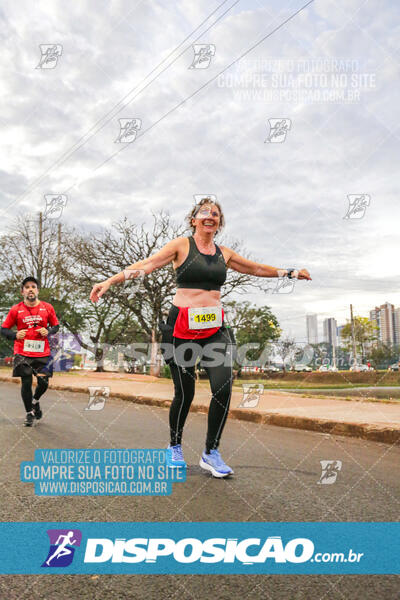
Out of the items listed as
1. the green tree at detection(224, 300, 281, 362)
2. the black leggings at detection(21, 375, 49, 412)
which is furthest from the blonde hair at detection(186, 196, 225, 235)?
the green tree at detection(224, 300, 281, 362)

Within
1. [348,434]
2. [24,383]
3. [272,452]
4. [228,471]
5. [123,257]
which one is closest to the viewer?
[228,471]

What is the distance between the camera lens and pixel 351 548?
244 cm

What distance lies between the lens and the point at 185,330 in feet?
12.5

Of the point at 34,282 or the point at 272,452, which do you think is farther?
the point at 34,282

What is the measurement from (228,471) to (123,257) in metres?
21.4

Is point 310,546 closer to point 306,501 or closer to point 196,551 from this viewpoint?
point 196,551

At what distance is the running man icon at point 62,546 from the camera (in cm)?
229

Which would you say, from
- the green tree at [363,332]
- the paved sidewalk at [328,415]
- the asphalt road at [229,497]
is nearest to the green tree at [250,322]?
the paved sidewalk at [328,415]

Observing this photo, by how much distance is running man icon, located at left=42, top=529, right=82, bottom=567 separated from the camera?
229cm

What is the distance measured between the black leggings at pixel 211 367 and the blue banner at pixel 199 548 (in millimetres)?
1214

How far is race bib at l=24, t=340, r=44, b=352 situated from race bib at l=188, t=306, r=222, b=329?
3555 millimetres

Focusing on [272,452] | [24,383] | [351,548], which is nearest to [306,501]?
[351,548]

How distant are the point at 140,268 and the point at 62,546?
1.84 m

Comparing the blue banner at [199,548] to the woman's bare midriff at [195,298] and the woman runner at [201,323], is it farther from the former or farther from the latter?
the woman's bare midriff at [195,298]
